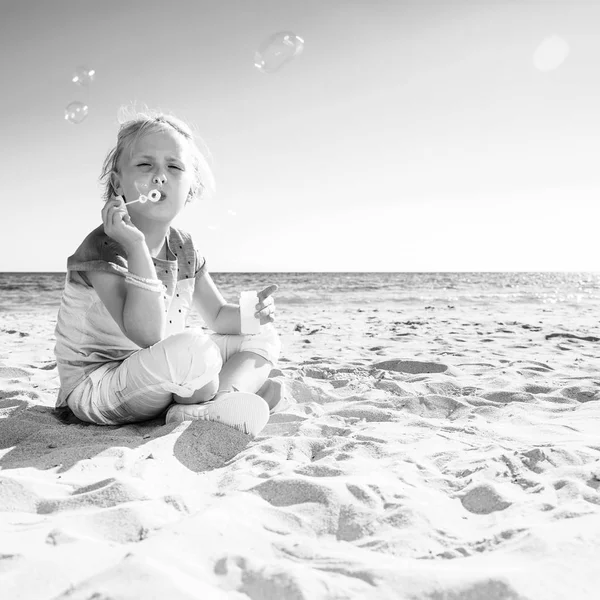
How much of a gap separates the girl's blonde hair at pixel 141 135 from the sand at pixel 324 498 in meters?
1.20

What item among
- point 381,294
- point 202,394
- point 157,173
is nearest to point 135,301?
point 202,394

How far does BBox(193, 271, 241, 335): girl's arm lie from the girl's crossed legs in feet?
1.11

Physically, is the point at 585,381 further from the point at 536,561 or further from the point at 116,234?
the point at 116,234

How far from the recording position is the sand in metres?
1.03

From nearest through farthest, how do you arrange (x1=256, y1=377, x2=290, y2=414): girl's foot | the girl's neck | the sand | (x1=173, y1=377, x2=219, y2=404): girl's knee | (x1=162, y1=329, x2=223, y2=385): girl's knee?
1. the sand
2. (x1=162, y1=329, x2=223, y2=385): girl's knee
3. (x1=173, y1=377, x2=219, y2=404): girl's knee
4. the girl's neck
5. (x1=256, y1=377, x2=290, y2=414): girl's foot

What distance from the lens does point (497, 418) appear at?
2.38 meters

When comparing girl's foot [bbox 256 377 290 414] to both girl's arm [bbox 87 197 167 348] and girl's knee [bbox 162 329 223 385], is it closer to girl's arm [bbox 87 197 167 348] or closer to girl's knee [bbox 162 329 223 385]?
girl's knee [bbox 162 329 223 385]

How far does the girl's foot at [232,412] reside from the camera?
2104 mm

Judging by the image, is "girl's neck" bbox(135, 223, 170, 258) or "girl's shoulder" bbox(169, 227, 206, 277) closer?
"girl's neck" bbox(135, 223, 170, 258)

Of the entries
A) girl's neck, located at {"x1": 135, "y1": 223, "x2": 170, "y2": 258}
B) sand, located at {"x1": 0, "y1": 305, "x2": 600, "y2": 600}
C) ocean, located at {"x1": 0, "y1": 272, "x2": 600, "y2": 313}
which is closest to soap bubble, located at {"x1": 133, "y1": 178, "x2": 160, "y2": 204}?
girl's neck, located at {"x1": 135, "y1": 223, "x2": 170, "y2": 258}

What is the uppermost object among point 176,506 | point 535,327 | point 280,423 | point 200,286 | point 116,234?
point 116,234

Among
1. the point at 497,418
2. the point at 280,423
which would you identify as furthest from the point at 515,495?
the point at 280,423

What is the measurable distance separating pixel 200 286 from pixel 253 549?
1796 millimetres

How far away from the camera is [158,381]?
202cm
